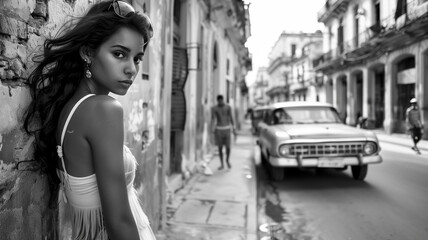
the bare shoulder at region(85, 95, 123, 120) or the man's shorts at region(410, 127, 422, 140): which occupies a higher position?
the bare shoulder at region(85, 95, 123, 120)

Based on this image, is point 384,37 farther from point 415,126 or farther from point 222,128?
point 222,128

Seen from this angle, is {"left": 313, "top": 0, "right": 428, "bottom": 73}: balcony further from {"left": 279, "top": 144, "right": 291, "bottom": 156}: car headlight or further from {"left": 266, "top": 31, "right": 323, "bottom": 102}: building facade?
{"left": 266, "top": 31, "right": 323, "bottom": 102}: building facade

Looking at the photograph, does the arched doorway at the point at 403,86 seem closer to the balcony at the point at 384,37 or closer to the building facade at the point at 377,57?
the building facade at the point at 377,57

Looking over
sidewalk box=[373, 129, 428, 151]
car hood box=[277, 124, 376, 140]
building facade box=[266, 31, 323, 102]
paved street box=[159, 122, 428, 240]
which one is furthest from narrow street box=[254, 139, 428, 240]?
building facade box=[266, 31, 323, 102]

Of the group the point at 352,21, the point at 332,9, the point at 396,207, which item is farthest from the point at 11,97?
the point at 332,9

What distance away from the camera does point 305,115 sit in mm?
7262

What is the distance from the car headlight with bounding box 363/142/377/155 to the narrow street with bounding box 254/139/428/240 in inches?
22.2

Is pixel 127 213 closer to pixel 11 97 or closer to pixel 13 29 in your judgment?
pixel 11 97

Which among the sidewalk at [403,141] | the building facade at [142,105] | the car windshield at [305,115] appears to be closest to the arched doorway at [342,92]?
the sidewalk at [403,141]

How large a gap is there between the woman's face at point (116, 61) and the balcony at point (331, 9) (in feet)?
84.8

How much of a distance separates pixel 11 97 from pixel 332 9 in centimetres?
2793

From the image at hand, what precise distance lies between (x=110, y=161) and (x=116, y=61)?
38 cm

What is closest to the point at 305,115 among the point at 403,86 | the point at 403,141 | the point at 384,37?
the point at 403,141

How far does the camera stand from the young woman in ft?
3.73
